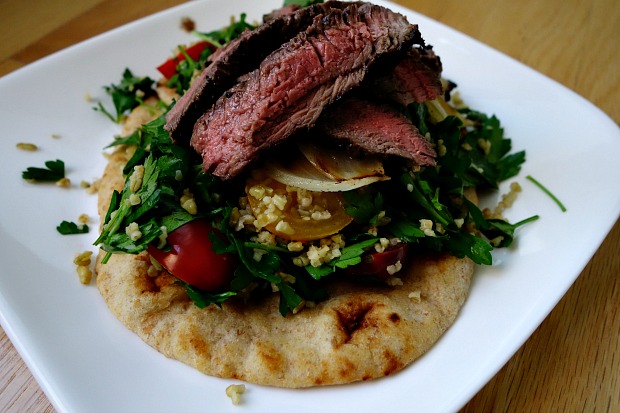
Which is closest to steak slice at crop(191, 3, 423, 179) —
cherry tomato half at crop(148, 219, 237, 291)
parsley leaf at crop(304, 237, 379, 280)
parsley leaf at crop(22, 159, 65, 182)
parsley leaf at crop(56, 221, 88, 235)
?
cherry tomato half at crop(148, 219, 237, 291)

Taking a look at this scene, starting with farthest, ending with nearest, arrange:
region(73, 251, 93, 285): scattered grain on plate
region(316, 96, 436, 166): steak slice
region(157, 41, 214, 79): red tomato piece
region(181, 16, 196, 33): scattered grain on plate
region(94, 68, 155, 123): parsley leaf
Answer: region(181, 16, 196, 33): scattered grain on plate → region(157, 41, 214, 79): red tomato piece → region(94, 68, 155, 123): parsley leaf → region(73, 251, 93, 285): scattered grain on plate → region(316, 96, 436, 166): steak slice

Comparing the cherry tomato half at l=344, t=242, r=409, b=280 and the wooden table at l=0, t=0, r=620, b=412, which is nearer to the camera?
the wooden table at l=0, t=0, r=620, b=412

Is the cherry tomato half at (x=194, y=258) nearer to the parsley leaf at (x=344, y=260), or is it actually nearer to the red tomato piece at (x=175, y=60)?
the parsley leaf at (x=344, y=260)

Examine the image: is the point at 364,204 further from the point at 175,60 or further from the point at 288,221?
the point at 175,60

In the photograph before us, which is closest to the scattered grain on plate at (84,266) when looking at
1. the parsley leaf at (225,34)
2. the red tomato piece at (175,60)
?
the red tomato piece at (175,60)

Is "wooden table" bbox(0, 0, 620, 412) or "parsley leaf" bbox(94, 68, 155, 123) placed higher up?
"parsley leaf" bbox(94, 68, 155, 123)

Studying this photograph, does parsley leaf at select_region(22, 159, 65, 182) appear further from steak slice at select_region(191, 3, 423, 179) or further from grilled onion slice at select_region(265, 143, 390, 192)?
grilled onion slice at select_region(265, 143, 390, 192)

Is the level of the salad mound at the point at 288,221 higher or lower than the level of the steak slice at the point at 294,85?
lower
